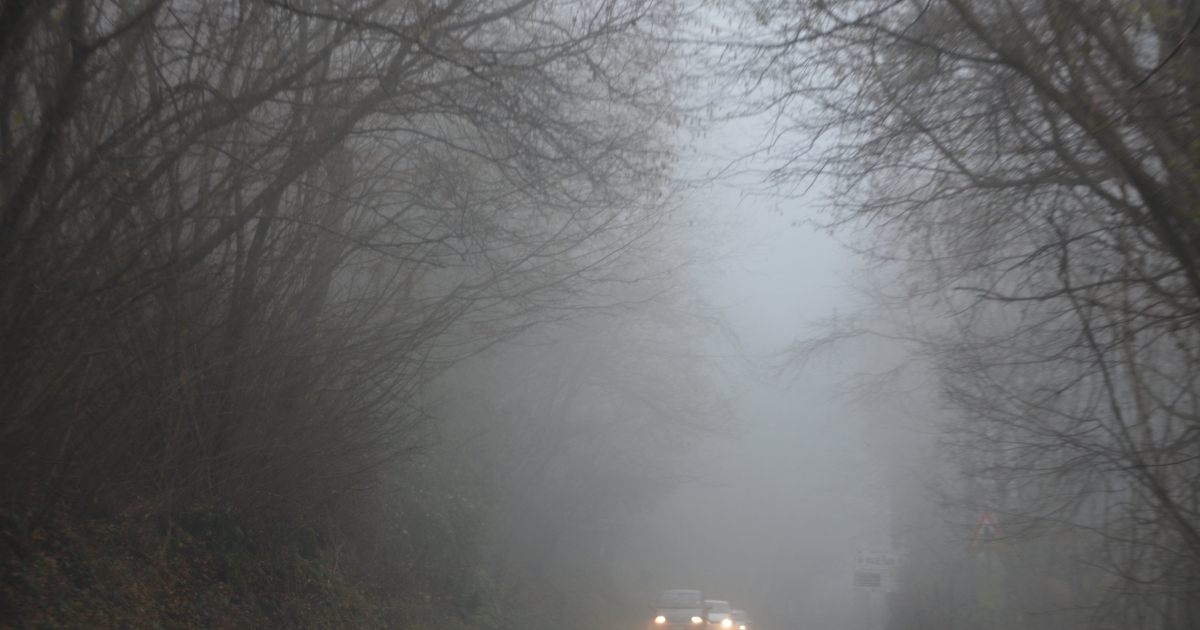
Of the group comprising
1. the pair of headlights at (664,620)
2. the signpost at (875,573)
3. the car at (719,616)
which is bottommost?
the pair of headlights at (664,620)

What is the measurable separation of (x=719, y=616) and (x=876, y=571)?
28.2 ft

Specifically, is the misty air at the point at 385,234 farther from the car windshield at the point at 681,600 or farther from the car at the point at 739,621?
the car at the point at 739,621

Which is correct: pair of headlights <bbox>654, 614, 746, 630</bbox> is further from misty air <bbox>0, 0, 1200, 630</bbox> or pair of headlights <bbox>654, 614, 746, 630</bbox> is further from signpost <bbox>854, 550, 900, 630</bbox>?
signpost <bbox>854, 550, 900, 630</bbox>

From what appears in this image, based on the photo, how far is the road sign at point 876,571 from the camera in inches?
1065

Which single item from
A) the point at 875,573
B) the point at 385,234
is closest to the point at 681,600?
the point at 875,573

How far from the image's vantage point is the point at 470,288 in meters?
9.69

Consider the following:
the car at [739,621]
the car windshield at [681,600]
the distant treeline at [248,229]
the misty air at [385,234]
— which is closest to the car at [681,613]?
the car windshield at [681,600]

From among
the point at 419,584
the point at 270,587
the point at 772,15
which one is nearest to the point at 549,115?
the point at 772,15

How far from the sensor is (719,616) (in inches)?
836

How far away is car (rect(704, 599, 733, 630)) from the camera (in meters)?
20.7

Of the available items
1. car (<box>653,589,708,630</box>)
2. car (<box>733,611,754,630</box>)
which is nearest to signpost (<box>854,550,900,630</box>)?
car (<box>733,611,754,630</box>)

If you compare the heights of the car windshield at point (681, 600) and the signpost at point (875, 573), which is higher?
the signpost at point (875, 573)

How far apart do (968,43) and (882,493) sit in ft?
108

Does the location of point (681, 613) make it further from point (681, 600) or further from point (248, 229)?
point (248, 229)
